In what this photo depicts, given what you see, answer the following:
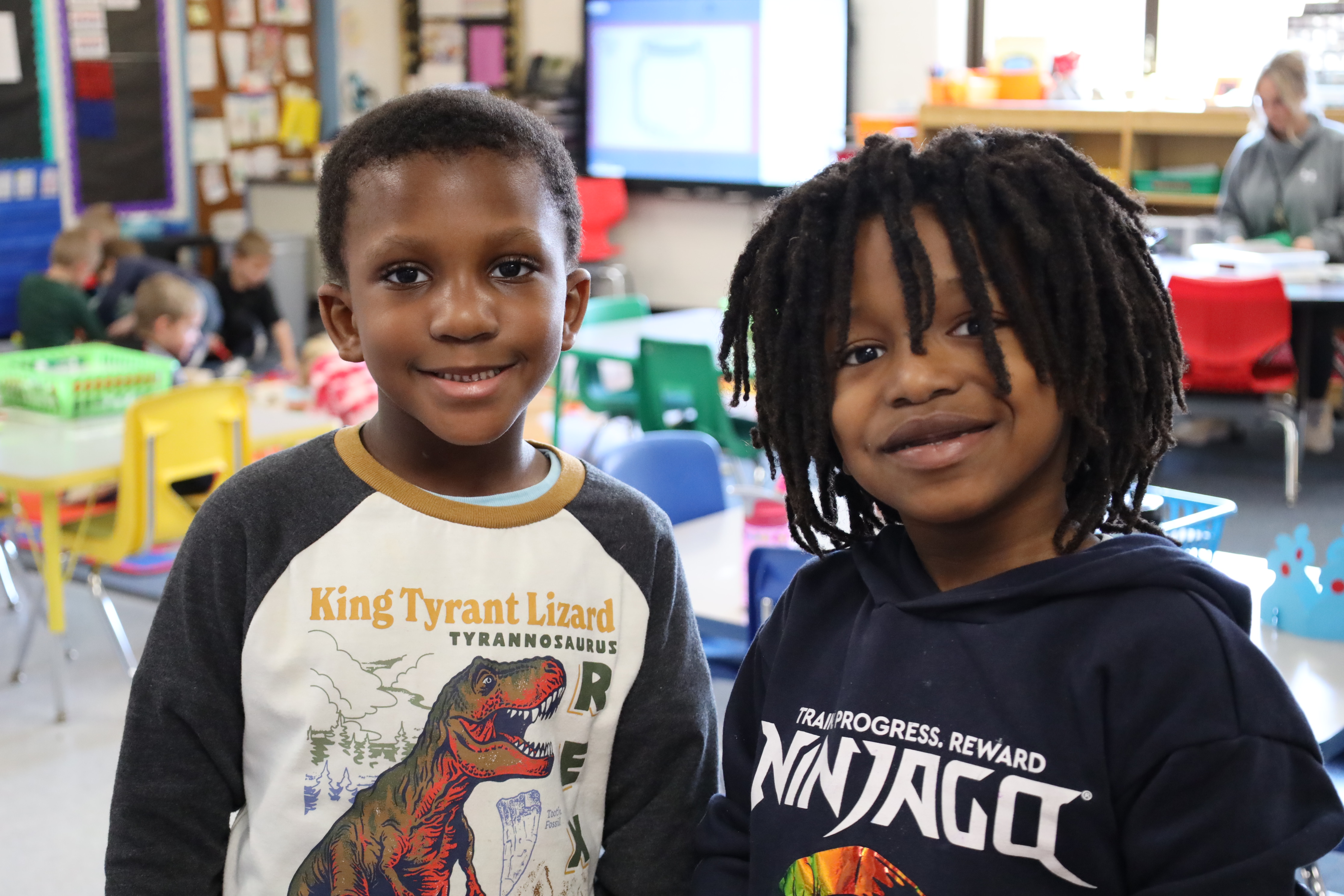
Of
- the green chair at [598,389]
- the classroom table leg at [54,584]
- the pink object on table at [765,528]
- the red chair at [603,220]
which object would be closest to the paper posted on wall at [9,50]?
the red chair at [603,220]

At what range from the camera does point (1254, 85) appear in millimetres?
5445

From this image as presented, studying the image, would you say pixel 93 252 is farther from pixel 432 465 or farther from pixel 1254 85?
pixel 432 465

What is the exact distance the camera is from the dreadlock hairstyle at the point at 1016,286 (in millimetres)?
832

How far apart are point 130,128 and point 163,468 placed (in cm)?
566

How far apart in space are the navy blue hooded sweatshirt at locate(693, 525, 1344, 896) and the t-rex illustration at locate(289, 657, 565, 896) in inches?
7.5

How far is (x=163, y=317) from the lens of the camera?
4277 millimetres

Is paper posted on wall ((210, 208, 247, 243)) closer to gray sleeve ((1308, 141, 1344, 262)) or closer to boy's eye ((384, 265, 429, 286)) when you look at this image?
gray sleeve ((1308, 141, 1344, 262))

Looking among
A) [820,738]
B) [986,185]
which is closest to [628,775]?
[820,738]

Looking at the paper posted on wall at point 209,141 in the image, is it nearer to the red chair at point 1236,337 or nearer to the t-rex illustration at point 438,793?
the red chair at point 1236,337

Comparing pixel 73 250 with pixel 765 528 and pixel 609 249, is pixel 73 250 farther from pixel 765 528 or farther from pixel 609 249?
pixel 765 528

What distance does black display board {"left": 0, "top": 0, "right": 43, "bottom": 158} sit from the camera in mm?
7234

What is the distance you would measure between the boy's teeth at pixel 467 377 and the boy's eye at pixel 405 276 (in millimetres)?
73

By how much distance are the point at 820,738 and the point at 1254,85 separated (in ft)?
17.6

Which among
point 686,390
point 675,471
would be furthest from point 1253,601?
point 686,390
